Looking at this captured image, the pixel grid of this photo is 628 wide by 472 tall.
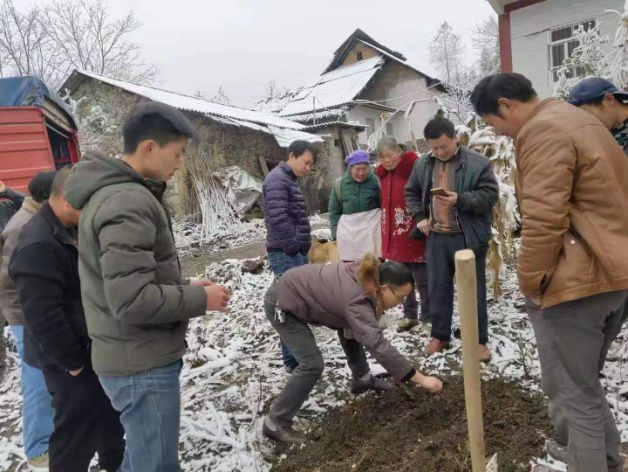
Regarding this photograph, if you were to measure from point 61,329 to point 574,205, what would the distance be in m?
2.30

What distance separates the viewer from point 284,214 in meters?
3.48

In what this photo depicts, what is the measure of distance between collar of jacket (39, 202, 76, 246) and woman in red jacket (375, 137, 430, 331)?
2.80 metres

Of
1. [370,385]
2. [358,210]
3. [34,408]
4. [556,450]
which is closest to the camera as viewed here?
[556,450]

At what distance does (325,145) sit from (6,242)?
15063mm

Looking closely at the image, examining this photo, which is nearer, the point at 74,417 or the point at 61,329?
the point at 61,329

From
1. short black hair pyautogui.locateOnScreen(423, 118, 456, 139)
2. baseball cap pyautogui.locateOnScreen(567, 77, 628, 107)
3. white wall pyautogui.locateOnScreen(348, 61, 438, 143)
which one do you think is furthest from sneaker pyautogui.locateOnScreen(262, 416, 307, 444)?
white wall pyautogui.locateOnScreen(348, 61, 438, 143)

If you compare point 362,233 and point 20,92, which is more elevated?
point 20,92

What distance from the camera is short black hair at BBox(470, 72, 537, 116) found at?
1837 mm

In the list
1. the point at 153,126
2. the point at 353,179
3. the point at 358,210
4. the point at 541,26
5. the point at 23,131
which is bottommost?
the point at 358,210

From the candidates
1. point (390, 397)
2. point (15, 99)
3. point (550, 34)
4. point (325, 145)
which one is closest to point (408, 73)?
point (325, 145)

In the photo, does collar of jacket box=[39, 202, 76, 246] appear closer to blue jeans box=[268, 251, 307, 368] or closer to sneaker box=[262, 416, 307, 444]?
sneaker box=[262, 416, 307, 444]

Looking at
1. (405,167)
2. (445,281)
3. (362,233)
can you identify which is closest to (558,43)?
(405,167)

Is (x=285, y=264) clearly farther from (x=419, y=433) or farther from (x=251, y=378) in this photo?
(x=419, y=433)

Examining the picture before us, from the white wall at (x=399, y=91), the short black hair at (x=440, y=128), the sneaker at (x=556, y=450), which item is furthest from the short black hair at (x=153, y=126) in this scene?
the white wall at (x=399, y=91)
